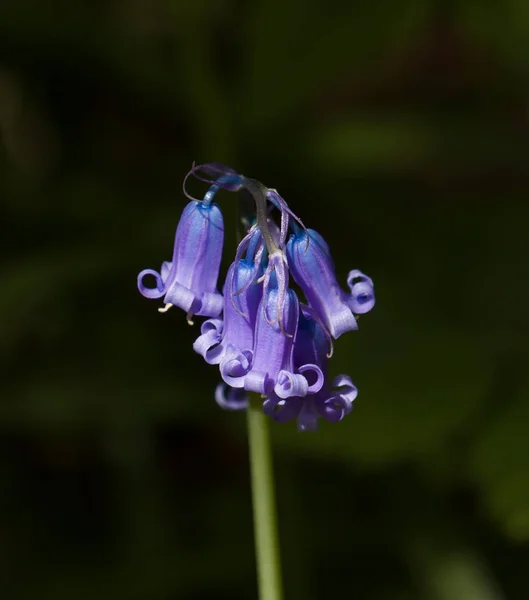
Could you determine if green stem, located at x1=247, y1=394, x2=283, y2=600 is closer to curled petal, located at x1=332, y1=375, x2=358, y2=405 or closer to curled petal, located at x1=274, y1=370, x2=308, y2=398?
curled petal, located at x1=274, y1=370, x2=308, y2=398

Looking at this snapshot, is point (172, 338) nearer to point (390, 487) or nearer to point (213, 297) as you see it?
point (390, 487)

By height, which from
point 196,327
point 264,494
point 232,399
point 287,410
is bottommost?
point 264,494

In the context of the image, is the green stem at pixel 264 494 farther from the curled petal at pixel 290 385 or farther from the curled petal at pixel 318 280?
the curled petal at pixel 318 280

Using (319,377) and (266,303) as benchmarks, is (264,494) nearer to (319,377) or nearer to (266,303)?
(319,377)

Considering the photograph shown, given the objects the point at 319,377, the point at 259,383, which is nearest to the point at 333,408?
the point at 319,377

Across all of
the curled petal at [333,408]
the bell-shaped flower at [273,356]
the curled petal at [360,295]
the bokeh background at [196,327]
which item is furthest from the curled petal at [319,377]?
the bokeh background at [196,327]

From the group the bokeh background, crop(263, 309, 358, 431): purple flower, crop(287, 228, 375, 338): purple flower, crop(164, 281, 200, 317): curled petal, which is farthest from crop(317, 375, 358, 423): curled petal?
the bokeh background

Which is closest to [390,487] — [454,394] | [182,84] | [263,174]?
[454,394]

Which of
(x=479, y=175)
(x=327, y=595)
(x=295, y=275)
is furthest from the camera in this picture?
(x=479, y=175)
